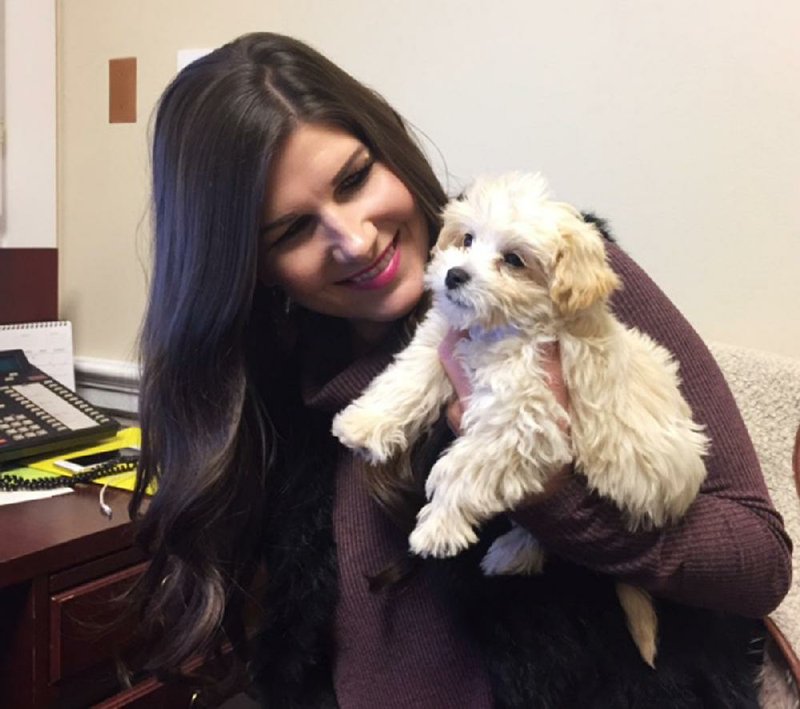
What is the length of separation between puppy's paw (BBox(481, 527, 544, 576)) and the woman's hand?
12 centimetres

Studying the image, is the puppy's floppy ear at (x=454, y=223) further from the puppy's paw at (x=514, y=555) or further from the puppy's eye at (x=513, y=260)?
the puppy's paw at (x=514, y=555)

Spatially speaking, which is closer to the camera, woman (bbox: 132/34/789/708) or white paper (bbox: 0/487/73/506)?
woman (bbox: 132/34/789/708)

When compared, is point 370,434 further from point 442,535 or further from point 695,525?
point 695,525

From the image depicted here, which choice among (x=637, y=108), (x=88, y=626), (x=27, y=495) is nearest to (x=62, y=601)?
(x=88, y=626)

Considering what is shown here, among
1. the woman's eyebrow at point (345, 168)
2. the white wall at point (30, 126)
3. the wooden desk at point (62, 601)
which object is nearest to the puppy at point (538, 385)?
the woman's eyebrow at point (345, 168)

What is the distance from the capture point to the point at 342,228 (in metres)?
0.96

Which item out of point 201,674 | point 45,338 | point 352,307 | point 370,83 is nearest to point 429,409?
point 352,307

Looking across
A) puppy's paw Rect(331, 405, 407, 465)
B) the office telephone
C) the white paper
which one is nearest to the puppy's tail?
puppy's paw Rect(331, 405, 407, 465)

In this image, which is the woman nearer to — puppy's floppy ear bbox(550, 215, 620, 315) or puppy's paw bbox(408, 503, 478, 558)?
puppy's paw bbox(408, 503, 478, 558)

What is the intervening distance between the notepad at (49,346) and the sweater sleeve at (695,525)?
1.29 meters

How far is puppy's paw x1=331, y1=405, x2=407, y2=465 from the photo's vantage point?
829 millimetres

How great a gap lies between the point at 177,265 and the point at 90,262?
1.09m

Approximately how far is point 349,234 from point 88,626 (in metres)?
0.69

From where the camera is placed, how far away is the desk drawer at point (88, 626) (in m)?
1.13
